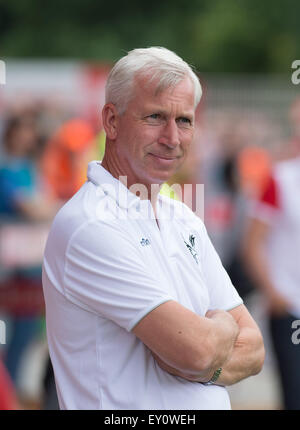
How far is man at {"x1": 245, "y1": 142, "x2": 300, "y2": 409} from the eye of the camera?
5859 mm

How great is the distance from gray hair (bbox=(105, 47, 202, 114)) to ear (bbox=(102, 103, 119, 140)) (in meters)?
0.03

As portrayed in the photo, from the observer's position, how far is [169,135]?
322 centimetres

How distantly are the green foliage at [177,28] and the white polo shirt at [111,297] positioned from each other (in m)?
26.8

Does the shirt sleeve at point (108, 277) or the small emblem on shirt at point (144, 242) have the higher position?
the small emblem on shirt at point (144, 242)

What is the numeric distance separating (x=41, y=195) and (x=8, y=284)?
34.7 inches

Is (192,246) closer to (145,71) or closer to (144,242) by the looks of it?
(144,242)

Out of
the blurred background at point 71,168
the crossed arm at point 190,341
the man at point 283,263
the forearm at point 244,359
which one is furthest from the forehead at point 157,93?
the man at point 283,263

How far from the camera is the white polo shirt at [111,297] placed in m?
3.04

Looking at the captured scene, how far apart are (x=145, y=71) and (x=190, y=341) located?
86 centimetres

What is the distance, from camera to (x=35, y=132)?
8828mm

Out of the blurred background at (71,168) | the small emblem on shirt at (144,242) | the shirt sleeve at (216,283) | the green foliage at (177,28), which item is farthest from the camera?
the green foliage at (177,28)

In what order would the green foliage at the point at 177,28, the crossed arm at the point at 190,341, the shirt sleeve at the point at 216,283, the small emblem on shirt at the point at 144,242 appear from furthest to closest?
the green foliage at the point at 177,28 < the shirt sleeve at the point at 216,283 < the small emblem on shirt at the point at 144,242 < the crossed arm at the point at 190,341

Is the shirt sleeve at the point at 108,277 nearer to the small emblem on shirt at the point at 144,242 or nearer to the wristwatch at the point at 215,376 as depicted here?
the small emblem on shirt at the point at 144,242

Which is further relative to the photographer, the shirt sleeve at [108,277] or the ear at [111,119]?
the ear at [111,119]
